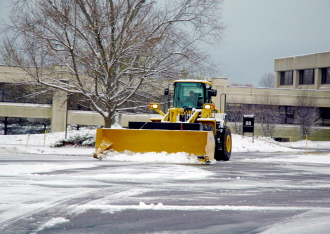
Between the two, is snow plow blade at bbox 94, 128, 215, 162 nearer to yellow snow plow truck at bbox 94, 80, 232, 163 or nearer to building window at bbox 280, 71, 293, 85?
yellow snow plow truck at bbox 94, 80, 232, 163

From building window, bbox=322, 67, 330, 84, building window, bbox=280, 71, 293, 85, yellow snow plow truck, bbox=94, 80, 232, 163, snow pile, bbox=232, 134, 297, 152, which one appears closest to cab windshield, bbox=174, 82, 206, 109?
yellow snow plow truck, bbox=94, 80, 232, 163

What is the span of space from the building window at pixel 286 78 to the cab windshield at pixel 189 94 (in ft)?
167

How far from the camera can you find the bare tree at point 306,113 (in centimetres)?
4968

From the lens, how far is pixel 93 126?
44062 mm

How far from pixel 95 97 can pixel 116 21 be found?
429cm

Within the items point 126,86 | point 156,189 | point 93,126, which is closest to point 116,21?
point 126,86

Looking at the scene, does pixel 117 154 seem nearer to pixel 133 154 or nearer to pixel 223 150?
pixel 133 154

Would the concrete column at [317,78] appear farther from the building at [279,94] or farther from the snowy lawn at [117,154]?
the snowy lawn at [117,154]

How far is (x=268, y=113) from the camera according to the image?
4784 cm

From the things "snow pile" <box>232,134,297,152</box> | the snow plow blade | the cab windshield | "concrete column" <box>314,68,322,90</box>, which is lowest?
"snow pile" <box>232,134,297,152</box>

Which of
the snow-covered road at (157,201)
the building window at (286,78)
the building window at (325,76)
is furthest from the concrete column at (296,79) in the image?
the snow-covered road at (157,201)

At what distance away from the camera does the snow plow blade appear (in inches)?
531

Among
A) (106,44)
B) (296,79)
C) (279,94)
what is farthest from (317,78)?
(106,44)

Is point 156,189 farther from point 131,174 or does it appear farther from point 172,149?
point 172,149
